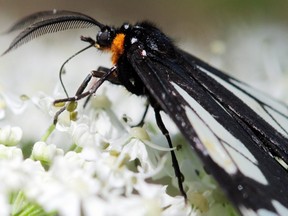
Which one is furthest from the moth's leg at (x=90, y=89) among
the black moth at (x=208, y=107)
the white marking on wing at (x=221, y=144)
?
the white marking on wing at (x=221, y=144)

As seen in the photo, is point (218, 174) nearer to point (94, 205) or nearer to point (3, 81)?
point (94, 205)

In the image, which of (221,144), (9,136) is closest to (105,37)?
(9,136)

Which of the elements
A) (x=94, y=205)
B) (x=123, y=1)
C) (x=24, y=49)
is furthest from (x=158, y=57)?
(x=123, y=1)

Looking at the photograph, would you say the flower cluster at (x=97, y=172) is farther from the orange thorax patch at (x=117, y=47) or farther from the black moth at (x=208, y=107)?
the orange thorax patch at (x=117, y=47)

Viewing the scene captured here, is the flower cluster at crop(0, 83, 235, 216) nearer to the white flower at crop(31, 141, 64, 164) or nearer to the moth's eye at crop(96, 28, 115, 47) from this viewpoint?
the white flower at crop(31, 141, 64, 164)

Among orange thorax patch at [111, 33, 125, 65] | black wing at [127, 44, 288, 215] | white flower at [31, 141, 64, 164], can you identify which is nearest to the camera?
black wing at [127, 44, 288, 215]

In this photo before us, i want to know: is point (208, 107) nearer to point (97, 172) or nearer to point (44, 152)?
point (97, 172)

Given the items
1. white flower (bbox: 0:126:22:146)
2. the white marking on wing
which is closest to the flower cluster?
white flower (bbox: 0:126:22:146)
